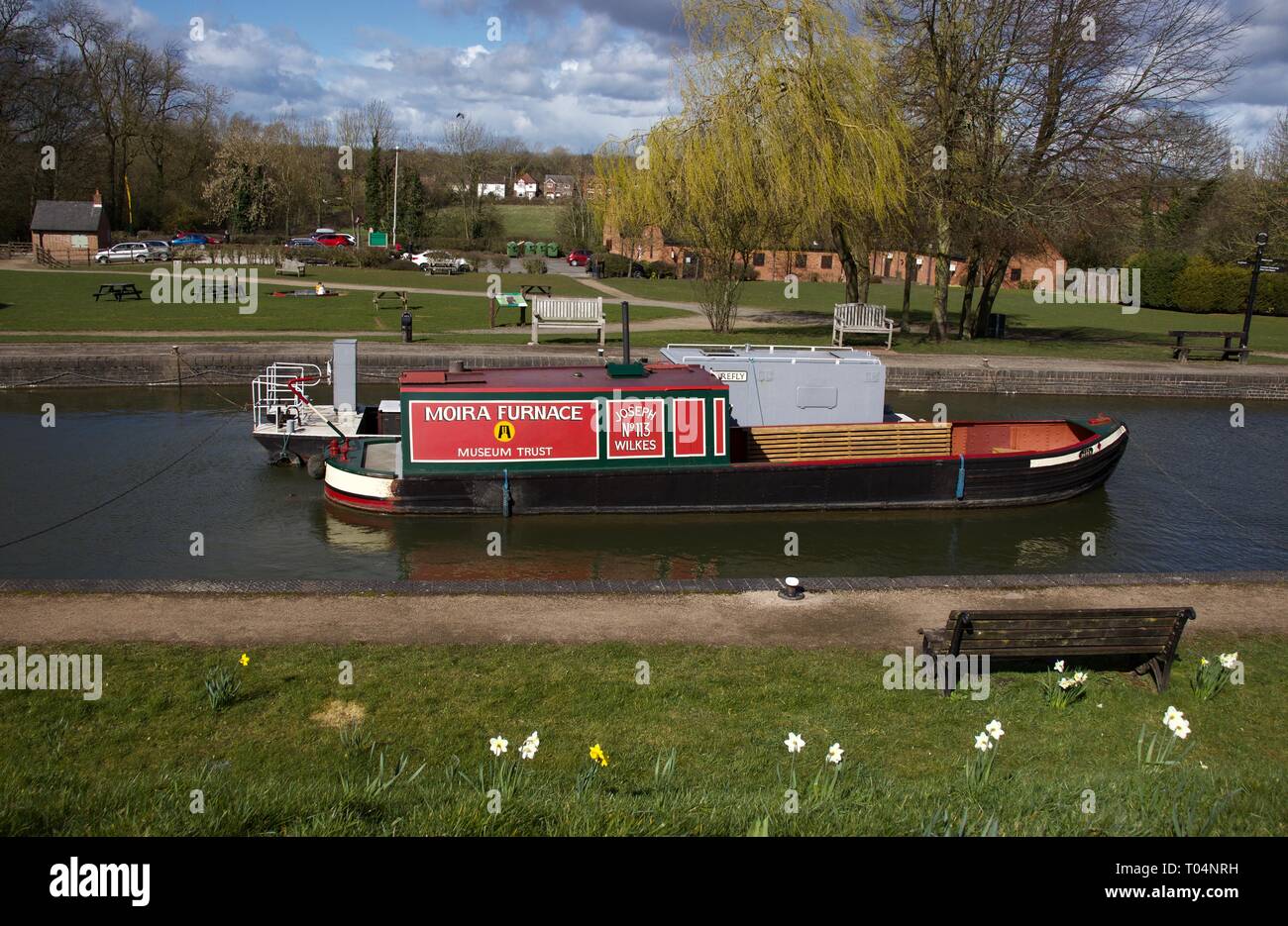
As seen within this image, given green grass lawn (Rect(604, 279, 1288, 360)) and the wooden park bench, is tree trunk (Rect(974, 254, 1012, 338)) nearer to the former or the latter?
green grass lawn (Rect(604, 279, 1288, 360))

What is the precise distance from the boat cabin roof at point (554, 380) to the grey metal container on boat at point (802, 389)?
1.19 metres

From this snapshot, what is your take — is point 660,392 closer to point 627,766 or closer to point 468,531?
point 468,531

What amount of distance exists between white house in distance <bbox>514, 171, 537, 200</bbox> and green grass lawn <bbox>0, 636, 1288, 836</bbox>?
434 feet

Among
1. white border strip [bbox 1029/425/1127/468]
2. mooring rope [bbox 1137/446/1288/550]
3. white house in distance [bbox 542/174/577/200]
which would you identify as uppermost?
white house in distance [bbox 542/174/577/200]

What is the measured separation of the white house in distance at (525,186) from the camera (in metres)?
138

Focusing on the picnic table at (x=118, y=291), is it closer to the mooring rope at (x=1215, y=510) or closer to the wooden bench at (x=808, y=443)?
the wooden bench at (x=808, y=443)

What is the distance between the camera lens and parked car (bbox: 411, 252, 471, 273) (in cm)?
5991

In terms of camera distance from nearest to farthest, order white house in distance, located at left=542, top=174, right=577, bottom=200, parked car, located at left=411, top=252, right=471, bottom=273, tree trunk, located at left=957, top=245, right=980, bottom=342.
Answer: tree trunk, located at left=957, top=245, right=980, bottom=342, parked car, located at left=411, top=252, right=471, bottom=273, white house in distance, located at left=542, top=174, right=577, bottom=200

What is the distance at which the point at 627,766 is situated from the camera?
24.3ft

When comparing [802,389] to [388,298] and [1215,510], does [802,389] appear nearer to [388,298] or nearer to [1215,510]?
[1215,510]

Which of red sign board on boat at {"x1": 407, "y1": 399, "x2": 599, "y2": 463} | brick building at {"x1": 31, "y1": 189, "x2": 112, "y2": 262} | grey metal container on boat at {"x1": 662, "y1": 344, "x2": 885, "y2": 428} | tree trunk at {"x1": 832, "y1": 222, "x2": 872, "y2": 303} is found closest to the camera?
red sign board on boat at {"x1": 407, "y1": 399, "x2": 599, "y2": 463}

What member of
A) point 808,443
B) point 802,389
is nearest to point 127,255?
point 802,389

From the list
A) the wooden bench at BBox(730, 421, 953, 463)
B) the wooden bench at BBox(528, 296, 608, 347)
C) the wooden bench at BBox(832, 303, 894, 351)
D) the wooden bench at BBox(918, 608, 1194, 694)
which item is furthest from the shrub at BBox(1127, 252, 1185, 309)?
the wooden bench at BBox(918, 608, 1194, 694)

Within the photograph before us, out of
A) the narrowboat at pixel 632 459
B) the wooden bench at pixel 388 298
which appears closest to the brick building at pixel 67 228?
the wooden bench at pixel 388 298
